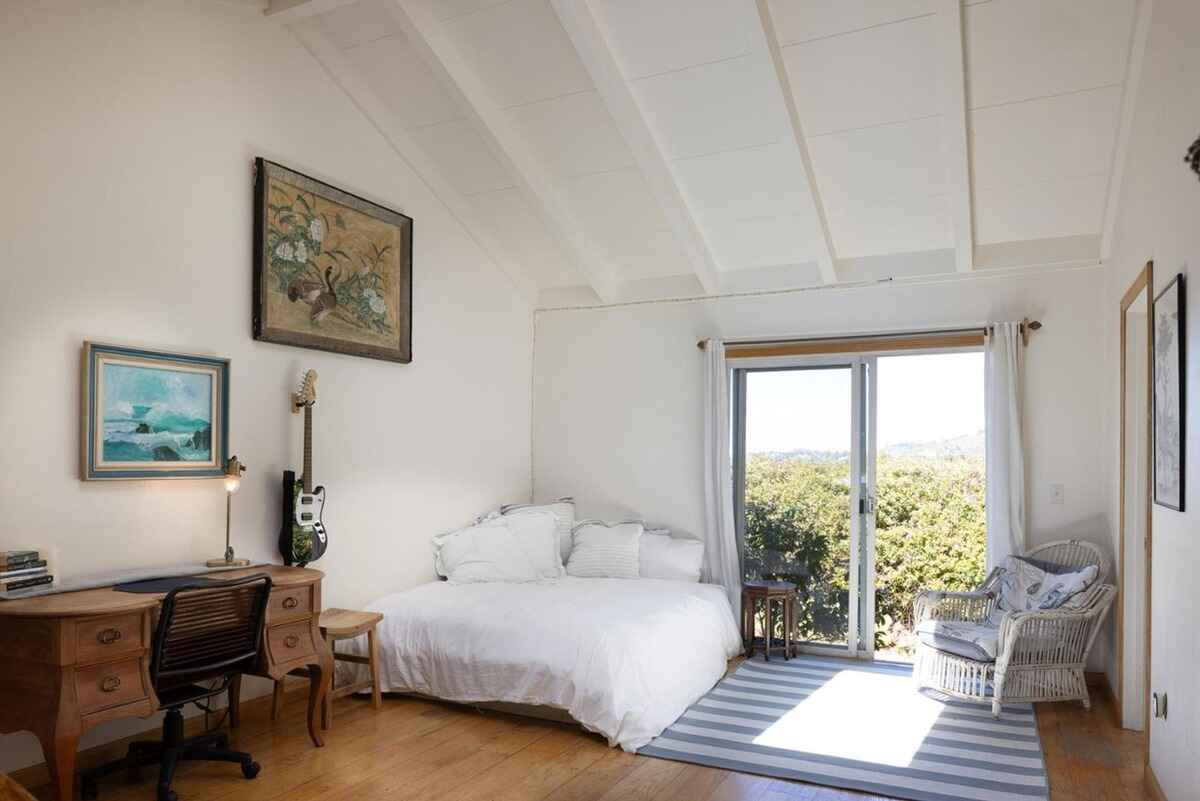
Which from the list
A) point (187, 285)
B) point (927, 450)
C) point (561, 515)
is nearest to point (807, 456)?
point (927, 450)

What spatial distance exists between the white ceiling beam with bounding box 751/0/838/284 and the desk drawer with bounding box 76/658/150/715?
356cm

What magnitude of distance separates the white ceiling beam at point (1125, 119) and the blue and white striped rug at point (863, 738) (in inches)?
101

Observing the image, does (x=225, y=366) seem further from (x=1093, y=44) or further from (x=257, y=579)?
(x=1093, y=44)

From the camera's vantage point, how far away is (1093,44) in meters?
3.82

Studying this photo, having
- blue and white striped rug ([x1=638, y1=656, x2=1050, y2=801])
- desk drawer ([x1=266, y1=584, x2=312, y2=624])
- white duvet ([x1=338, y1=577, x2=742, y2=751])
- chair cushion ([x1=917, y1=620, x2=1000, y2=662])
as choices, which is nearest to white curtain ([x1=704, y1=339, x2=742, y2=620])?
white duvet ([x1=338, y1=577, x2=742, y2=751])

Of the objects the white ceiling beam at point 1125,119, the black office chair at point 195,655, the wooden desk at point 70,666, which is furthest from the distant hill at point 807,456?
the wooden desk at point 70,666

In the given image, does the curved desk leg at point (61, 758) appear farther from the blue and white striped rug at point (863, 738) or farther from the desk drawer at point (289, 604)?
the blue and white striped rug at point (863, 738)

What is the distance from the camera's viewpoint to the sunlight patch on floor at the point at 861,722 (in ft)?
12.5

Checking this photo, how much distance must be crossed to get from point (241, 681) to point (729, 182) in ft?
12.1

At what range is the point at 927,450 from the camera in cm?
539

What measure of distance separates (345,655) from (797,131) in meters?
3.50

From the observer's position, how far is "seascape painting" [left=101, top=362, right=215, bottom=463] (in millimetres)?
3529

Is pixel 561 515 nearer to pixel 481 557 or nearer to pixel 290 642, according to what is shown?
pixel 481 557

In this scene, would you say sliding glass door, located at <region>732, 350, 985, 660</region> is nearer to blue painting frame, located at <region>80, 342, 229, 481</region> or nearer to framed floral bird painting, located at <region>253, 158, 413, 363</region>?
framed floral bird painting, located at <region>253, 158, 413, 363</region>
